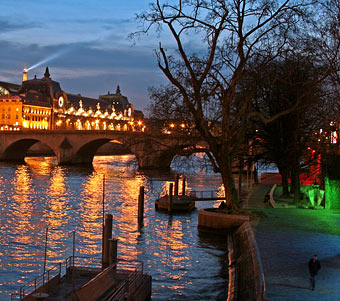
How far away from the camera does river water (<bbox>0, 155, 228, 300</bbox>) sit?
60.7 ft

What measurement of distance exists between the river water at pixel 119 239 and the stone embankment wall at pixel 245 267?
0.46 m

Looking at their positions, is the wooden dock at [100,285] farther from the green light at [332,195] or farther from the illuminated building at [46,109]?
the illuminated building at [46,109]

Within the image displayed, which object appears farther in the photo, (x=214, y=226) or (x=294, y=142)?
(x=294, y=142)

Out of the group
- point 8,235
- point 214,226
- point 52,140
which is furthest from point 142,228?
point 52,140

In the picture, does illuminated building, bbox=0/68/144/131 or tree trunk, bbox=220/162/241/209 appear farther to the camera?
illuminated building, bbox=0/68/144/131

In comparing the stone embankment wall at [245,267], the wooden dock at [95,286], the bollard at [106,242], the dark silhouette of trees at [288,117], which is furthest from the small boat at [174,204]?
the wooden dock at [95,286]

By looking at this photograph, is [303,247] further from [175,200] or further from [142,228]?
[175,200]

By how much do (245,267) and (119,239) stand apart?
8922 millimetres

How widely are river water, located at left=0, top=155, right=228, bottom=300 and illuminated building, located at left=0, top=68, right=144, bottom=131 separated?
97.4 metres

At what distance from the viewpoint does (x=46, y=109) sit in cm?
15038

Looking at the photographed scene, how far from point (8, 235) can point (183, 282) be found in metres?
10.5

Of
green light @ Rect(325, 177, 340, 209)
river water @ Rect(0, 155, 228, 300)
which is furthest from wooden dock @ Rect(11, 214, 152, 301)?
green light @ Rect(325, 177, 340, 209)

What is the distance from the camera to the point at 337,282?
45.3 feet

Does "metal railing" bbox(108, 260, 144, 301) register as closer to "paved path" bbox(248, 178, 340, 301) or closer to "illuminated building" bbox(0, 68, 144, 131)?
"paved path" bbox(248, 178, 340, 301)
